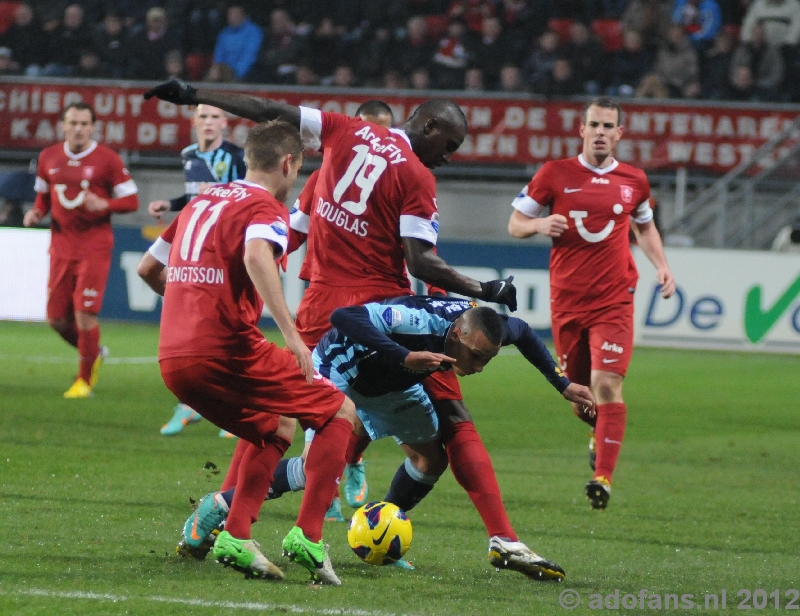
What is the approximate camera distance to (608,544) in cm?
612

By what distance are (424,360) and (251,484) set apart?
83 cm

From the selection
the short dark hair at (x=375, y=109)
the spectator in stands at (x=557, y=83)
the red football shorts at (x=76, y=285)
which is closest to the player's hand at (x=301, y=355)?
the short dark hair at (x=375, y=109)

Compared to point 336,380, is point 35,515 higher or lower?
lower

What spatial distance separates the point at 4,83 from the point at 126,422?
437 inches

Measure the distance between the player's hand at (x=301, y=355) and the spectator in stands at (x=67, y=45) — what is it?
16704 millimetres

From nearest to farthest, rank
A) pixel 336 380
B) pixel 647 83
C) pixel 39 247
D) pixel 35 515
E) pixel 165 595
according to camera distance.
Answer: pixel 165 595, pixel 336 380, pixel 35 515, pixel 39 247, pixel 647 83

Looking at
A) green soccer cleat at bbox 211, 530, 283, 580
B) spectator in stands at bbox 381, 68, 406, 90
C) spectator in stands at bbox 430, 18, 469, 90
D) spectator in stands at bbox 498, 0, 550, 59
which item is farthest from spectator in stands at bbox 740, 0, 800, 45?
green soccer cleat at bbox 211, 530, 283, 580

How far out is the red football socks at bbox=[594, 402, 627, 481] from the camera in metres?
7.31

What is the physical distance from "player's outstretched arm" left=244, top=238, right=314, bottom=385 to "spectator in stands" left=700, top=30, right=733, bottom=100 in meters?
15.4

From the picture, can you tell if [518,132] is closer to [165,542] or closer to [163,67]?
[163,67]

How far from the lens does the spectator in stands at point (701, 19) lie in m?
20.0

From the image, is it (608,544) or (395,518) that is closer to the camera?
(395,518)

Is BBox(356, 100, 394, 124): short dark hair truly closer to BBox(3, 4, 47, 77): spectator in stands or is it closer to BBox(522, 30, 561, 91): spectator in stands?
BBox(522, 30, 561, 91): spectator in stands

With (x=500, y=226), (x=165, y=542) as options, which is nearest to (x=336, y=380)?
(x=165, y=542)
